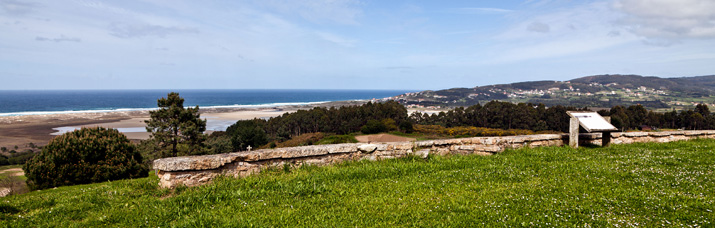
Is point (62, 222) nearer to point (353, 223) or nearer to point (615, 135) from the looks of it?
point (353, 223)

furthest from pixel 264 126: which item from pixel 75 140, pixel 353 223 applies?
pixel 353 223

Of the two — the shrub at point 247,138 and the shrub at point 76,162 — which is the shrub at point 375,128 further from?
the shrub at point 76,162

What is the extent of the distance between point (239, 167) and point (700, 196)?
7668mm

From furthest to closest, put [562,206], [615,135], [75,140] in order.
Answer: [75,140] < [615,135] < [562,206]

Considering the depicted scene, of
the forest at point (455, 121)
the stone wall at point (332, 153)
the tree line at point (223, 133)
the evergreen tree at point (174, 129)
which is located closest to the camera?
the stone wall at point (332, 153)

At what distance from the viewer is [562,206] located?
4.65 meters

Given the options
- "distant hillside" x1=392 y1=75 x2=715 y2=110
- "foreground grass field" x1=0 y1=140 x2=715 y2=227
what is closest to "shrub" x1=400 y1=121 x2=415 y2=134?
"foreground grass field" x1=0 y1=140 x2=715 y2=227

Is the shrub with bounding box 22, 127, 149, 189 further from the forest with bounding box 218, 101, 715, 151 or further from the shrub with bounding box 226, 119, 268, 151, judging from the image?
the forest with bounding box 218, 101, 715, 151

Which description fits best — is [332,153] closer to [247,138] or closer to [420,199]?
[420,199]

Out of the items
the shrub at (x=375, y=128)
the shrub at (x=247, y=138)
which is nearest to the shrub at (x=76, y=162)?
the shrub at (x=247, y=138)

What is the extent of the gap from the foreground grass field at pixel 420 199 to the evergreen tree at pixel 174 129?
23.3 metres

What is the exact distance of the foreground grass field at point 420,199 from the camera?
4.43 meters

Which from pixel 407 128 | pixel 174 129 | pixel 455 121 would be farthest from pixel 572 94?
pixel 174 129

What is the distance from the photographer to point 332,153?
26.9 feet
